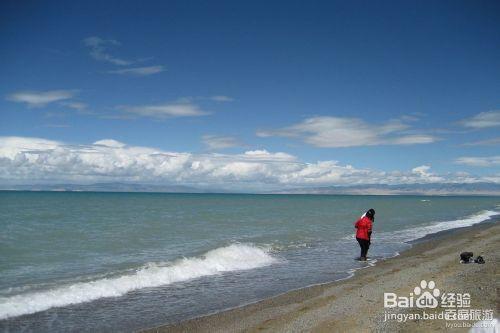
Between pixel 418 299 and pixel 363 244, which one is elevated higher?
pixel 363 244

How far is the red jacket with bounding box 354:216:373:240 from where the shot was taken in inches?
666

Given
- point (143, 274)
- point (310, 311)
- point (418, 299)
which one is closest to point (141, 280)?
point (143, 274)

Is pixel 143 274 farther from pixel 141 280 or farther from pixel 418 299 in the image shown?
pixel 418 299

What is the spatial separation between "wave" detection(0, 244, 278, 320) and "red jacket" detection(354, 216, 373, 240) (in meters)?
3.89

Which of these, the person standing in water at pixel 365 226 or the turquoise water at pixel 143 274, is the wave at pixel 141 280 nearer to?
the turquoise water at pixel 143 274

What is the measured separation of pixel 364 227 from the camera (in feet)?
55.9

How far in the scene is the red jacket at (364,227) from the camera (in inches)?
666

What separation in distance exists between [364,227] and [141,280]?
891 cm

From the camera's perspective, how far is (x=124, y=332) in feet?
29.3

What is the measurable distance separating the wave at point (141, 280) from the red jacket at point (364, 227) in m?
3.89

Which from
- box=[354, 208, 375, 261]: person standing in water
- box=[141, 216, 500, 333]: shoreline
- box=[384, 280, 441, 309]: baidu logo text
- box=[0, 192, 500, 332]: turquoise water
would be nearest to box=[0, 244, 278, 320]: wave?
box=[0, 192, 500, 332]: turquoise water

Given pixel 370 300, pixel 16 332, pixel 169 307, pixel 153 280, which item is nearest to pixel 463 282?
pixel 370 300

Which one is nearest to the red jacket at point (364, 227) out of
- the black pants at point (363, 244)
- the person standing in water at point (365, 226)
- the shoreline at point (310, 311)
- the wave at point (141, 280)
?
the person standing in water at point (365, 226)

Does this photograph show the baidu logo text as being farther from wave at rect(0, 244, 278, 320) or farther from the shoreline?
wave at rect(0, 244, 278, 320)
